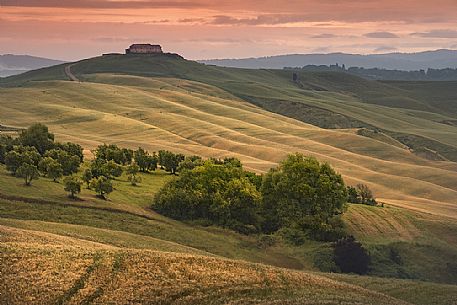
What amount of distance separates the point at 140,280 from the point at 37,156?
47.3m

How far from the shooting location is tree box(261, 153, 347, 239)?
79.6 meters

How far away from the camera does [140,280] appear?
4316 centimetres

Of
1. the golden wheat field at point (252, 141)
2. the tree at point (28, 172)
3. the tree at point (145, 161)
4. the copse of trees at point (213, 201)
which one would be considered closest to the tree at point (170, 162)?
the tree at point (145, 161)

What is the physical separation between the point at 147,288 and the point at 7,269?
31.1 ft

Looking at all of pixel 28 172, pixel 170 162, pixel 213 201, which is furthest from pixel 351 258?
pixel 170 162

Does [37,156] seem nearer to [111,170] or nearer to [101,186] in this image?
[111,170]

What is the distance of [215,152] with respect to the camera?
140 m

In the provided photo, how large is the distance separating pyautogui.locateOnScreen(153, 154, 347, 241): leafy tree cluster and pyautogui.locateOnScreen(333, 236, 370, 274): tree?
25.0 ft

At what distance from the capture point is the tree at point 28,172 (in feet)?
248

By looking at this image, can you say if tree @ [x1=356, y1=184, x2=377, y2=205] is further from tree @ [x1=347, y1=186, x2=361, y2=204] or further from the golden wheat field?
the golden wheat field

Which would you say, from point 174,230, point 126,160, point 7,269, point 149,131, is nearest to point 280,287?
point 7,269

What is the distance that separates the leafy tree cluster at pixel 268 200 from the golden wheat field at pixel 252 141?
2253 cm

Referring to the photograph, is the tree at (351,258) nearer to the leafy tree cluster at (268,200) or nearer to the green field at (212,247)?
the green field at (212,247)

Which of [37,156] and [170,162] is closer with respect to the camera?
[37,156]
